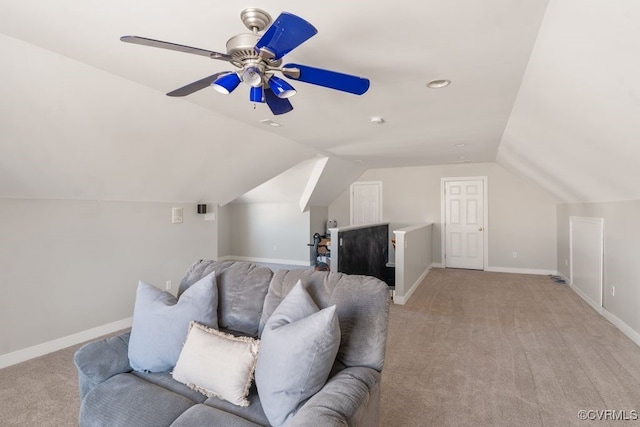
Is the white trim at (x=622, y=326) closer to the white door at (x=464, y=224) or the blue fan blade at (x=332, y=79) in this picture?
the white door at (x=464, y=224)

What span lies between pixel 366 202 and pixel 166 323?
20.9 ft

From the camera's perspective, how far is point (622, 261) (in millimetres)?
3412

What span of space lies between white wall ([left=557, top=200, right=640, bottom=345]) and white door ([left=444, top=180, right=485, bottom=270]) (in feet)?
8.25

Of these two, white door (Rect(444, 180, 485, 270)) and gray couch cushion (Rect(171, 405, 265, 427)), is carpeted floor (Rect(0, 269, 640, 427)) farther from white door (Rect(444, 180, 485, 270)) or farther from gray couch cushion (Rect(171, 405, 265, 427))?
white door (Rect(444, 180, 485, 270))

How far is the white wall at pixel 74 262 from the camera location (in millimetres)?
2762

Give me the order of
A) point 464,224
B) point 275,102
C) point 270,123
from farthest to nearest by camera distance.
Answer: point 464,224, point 270,123, point 275,102

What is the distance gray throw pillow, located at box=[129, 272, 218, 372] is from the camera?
1699 millimetres

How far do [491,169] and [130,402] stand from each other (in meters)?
6.99

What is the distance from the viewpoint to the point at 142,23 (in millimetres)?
1760

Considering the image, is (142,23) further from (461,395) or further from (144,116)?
(461,395)

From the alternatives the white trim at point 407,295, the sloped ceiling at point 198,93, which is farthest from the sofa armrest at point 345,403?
the white trim at point 407,295

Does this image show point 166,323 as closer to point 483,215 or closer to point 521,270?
point 483,215

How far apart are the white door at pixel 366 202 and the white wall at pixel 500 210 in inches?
11.2

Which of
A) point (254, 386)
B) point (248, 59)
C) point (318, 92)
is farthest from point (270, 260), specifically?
point (248, 59)
